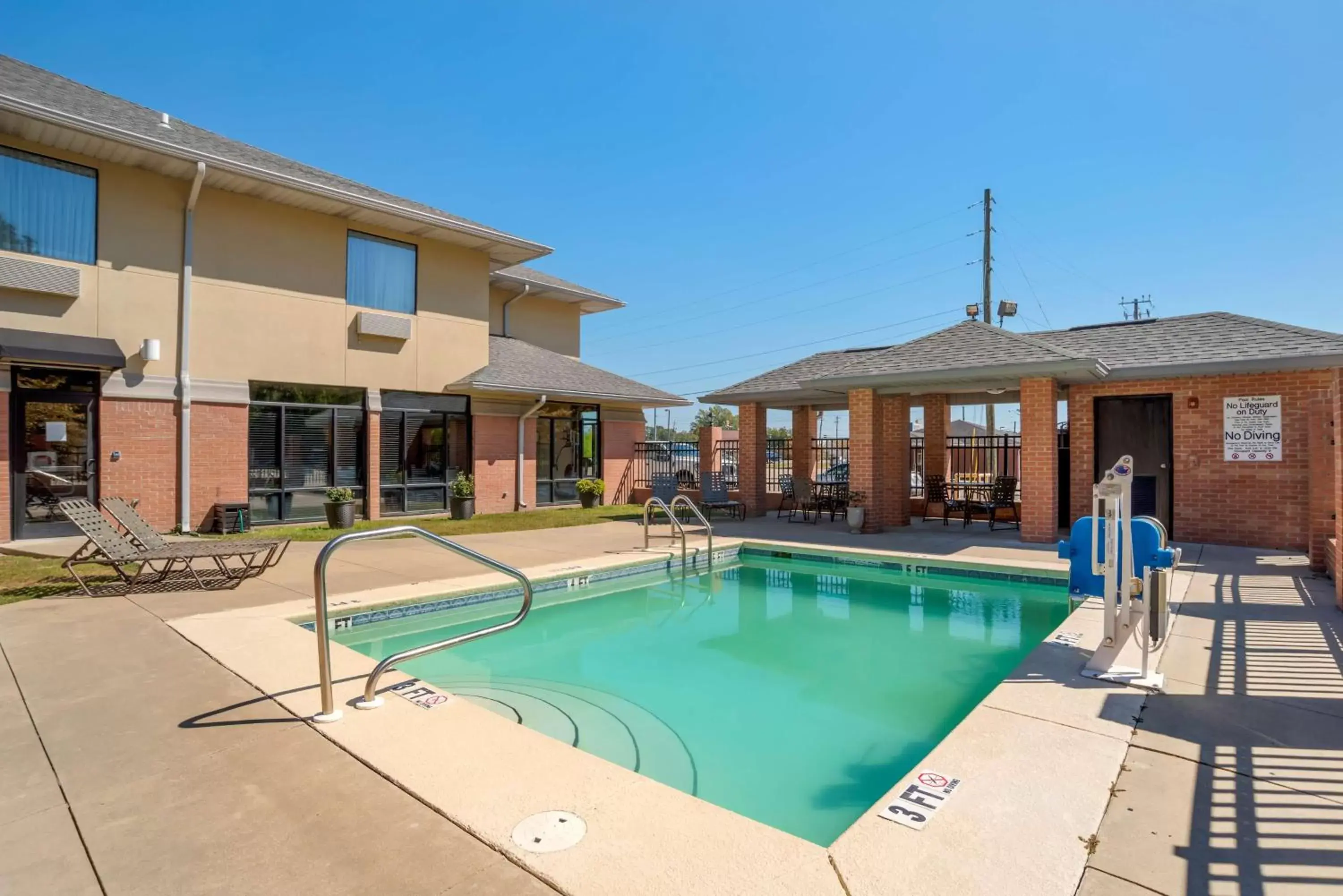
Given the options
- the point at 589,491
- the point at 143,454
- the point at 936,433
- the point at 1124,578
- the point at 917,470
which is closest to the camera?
the point at 1124,578

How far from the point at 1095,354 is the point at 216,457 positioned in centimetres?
1559

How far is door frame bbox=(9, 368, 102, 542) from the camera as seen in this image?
9789 mm

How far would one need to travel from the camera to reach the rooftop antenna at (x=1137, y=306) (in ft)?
138

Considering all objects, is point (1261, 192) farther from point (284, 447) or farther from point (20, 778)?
point (284, 447)

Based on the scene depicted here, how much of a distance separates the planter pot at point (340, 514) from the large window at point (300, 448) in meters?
0.34

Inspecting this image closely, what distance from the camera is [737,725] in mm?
4871

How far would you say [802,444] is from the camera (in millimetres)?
16656

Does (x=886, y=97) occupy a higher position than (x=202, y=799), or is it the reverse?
(x=886, y=97)

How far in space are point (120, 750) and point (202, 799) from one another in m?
0.85

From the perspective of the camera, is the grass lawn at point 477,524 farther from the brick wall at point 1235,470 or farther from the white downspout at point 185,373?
the brick wall at point 1235,470

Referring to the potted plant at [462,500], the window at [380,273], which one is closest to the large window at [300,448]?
the potted plant at [462,500]

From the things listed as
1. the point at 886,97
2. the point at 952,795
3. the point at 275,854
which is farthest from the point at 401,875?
the point at 886,97

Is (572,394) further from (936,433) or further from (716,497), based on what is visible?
(936,433)

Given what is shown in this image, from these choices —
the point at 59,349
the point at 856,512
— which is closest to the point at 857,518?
the point at 856,512
